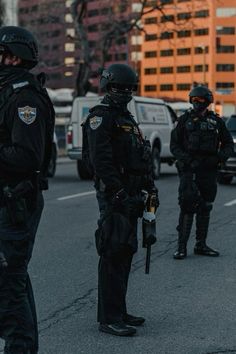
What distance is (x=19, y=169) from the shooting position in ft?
11.4

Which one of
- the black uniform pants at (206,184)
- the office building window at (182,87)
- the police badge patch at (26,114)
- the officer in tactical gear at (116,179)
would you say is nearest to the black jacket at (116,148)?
the officer in tactical gear at (116,179)

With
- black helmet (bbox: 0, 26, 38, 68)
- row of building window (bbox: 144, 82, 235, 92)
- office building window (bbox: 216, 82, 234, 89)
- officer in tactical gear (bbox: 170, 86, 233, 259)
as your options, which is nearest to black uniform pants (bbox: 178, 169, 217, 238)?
officer in tactical gear (bbox: 170, 86, 233, 259)

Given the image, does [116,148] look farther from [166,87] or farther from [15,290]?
[166,87]

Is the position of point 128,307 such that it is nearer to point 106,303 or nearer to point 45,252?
point 106,303

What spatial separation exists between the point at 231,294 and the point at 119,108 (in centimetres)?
203

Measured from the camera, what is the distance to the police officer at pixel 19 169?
3.44 meters

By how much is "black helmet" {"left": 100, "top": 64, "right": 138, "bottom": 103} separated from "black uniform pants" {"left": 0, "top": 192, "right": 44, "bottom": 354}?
1.27 metres

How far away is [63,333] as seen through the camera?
4.65 m

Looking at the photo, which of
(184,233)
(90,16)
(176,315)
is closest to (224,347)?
(176,315)

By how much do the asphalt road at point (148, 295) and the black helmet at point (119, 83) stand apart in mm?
1577

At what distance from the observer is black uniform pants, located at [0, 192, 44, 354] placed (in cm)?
356

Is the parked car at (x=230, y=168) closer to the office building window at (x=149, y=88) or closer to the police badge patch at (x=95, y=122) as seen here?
the police badge patch at (x=95, y=122)

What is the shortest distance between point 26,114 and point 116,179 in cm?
123

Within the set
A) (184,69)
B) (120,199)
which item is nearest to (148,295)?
(120,199)
